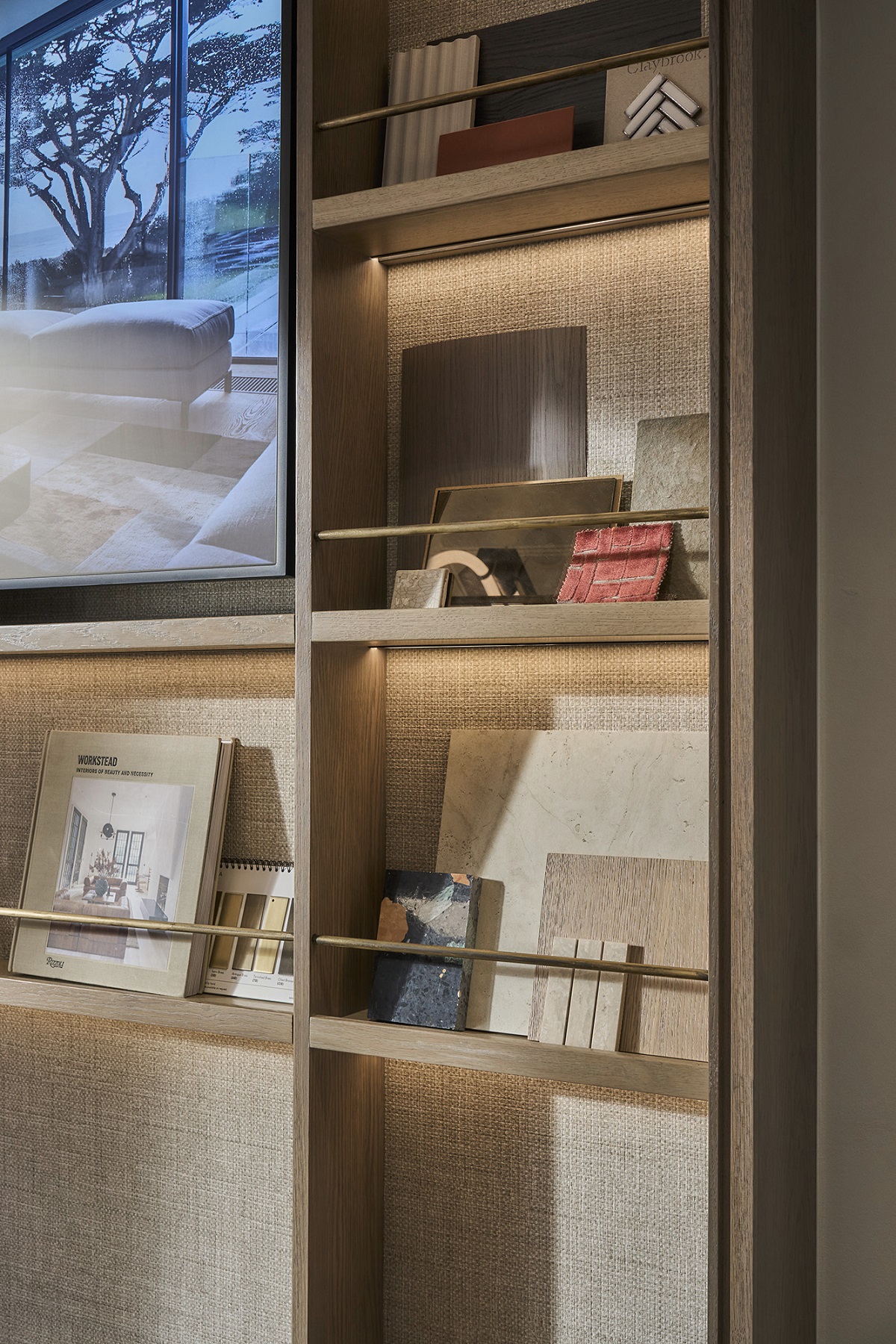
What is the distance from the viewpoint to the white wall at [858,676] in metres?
1.32

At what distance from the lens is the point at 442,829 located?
55.9 inches

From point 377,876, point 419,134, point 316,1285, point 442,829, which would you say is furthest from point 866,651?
point 316,1285

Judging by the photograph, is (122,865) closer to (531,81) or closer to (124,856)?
(124,856)

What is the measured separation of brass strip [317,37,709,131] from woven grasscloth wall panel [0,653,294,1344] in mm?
703

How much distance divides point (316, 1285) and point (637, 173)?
4.25 feet

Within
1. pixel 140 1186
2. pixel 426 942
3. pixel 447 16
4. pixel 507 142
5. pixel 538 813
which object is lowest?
pixel 140 1186

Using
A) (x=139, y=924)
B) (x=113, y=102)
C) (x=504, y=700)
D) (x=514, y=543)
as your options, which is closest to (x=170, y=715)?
(x=139, y=924)

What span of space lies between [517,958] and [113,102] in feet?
4.26

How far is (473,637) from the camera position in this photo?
1.25 metres

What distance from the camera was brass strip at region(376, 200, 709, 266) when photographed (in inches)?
52.9

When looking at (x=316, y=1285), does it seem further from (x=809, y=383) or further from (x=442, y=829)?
(x=809, y=383)

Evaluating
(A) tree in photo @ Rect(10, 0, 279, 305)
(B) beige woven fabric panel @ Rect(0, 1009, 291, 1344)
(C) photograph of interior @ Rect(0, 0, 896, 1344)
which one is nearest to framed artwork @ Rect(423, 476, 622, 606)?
(C) photograph of interior @ Rect(0, 0, 896, 1344)

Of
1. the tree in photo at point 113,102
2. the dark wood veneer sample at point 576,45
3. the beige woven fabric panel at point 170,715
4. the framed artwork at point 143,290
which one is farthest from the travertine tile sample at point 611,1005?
the tree in photo at point 113,102

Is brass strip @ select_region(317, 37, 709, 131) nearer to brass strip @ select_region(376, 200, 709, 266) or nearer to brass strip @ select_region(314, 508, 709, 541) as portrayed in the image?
brass strip @ select_region(376, 200, 709, 266)
